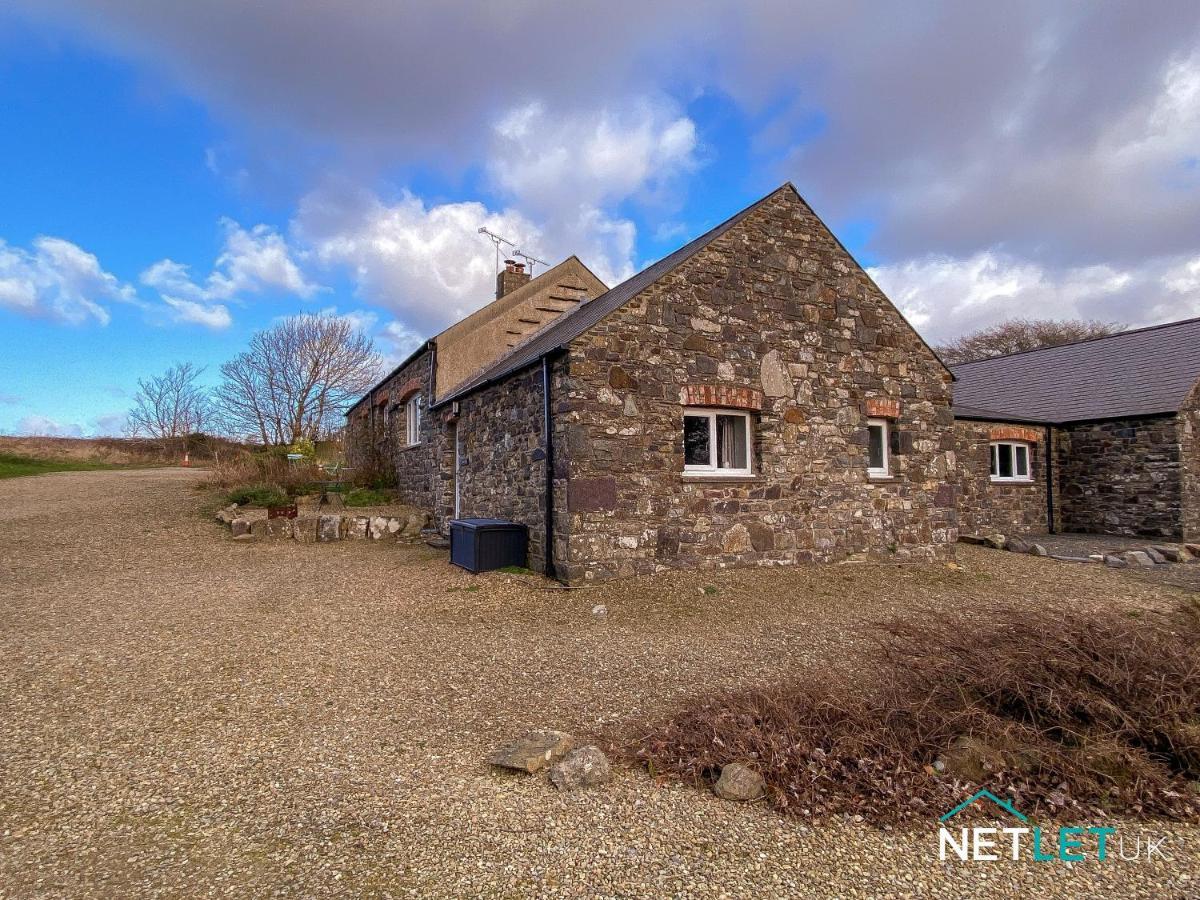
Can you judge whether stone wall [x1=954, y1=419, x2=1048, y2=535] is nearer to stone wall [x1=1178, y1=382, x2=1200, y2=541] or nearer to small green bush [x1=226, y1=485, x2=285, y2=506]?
stone wall [x1=1178, y1=382, x2=1200, y2=541]

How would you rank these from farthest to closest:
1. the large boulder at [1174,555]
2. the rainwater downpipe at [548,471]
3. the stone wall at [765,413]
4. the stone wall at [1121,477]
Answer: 1. the stone wall at [1121,477]
2. the large boulder at [1174,555]
3. the rainwater downpipe at [548,471]
4. the stone wall at [765,413]

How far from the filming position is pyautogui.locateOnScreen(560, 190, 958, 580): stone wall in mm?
8180

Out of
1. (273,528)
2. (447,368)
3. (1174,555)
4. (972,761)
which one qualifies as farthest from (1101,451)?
(273,528)

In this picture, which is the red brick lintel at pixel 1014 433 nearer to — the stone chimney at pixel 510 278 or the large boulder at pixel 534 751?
the stone chimney at pixel 510 278

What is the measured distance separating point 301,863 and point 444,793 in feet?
2.40

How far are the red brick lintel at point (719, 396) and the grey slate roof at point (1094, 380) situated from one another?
7.94 m

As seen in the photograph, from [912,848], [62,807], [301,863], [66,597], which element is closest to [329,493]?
[66,597]

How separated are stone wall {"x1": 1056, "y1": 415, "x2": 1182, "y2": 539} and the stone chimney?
14.1 meters

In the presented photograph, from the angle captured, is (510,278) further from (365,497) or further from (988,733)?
(988,733)

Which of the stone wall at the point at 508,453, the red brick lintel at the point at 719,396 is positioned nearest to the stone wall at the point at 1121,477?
the red brick lintel at the point at 719,396

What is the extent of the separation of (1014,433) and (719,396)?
33.6 feet

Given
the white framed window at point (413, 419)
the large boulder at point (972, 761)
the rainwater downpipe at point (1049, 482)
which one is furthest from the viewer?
the rainwater downpipe at point (1049, 482)

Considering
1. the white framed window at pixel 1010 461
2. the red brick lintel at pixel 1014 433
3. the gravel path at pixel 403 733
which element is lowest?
the gravel path at pixel 403 733

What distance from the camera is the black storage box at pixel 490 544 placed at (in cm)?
884
